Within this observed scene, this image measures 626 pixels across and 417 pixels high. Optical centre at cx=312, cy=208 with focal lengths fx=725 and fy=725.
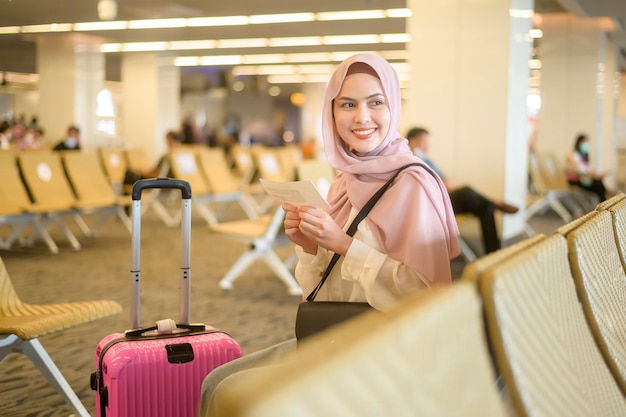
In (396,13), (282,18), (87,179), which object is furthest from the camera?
(282,18)

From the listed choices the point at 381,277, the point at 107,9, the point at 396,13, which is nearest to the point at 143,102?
the point at 396,13

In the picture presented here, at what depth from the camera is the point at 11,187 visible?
670 centimetres

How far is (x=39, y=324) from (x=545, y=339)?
1.88 metres

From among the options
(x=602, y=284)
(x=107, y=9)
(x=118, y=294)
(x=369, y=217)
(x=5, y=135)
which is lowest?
(x=118, y=294)

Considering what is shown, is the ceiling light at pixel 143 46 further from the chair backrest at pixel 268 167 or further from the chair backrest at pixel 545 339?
the chair backrest at pixel 545 339

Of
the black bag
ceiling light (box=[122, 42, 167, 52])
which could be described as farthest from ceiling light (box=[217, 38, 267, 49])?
the black bag

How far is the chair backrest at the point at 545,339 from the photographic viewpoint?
0.90m

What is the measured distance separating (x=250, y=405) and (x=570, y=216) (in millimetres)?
10841

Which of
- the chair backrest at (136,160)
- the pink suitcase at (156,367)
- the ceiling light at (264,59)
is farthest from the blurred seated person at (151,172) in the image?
the ceiling light at (264,59)

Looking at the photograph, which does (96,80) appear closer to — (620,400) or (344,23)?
(344,23)

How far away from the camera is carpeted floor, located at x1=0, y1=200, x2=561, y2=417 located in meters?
3.21

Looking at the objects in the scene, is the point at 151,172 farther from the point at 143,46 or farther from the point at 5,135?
the point at 143,46

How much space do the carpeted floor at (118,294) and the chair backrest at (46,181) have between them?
48 centimetres

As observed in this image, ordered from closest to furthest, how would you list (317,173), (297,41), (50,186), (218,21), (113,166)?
(317,173) → (50,186) → (113,166) → (218,21) → (297,41)
